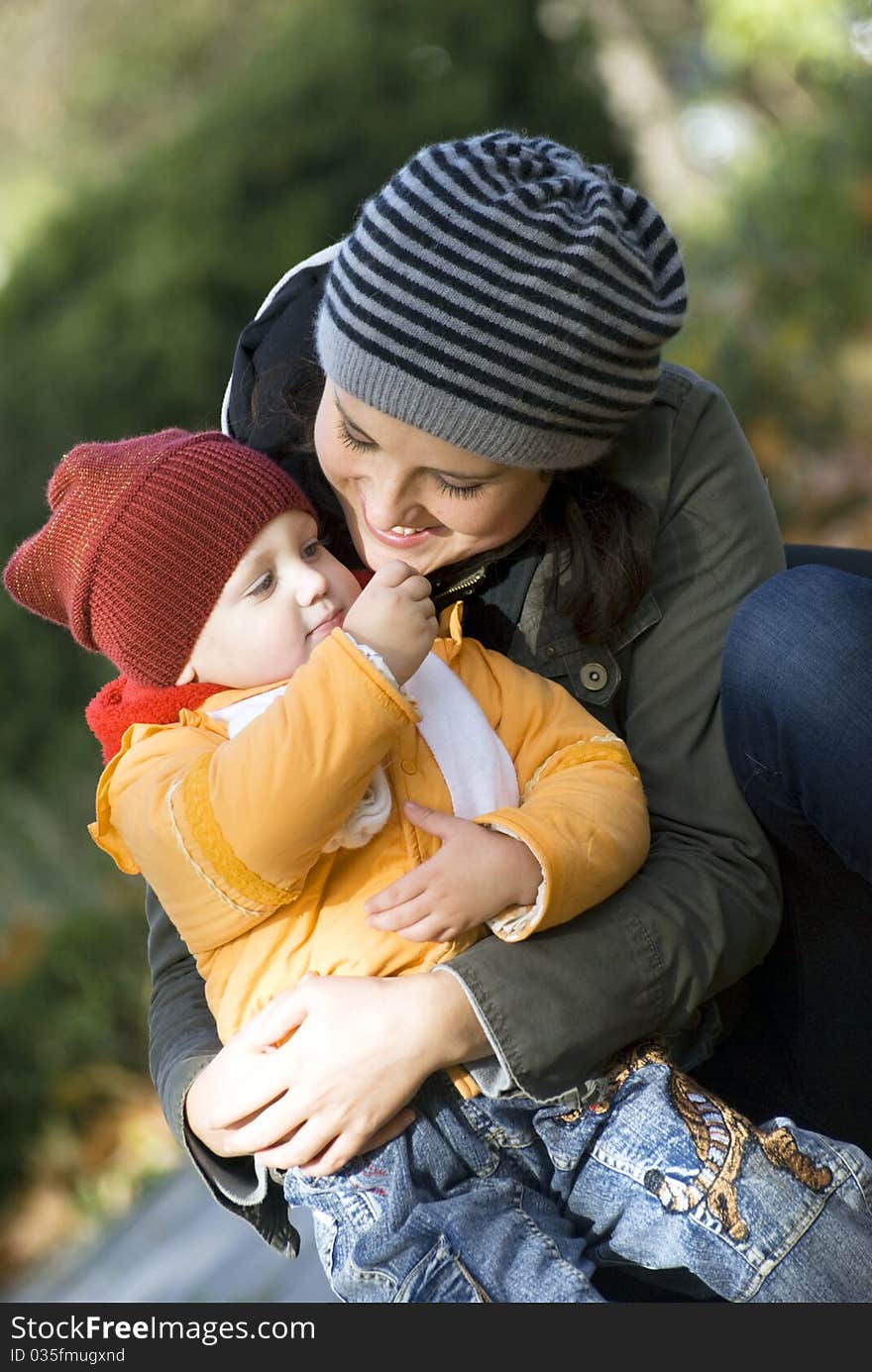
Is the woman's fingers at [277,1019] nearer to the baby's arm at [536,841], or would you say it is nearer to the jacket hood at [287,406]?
the baby's arm at [536,841]

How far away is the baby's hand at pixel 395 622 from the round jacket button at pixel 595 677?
1.06ft

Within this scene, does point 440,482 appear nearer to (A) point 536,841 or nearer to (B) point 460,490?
(B) point 460,490

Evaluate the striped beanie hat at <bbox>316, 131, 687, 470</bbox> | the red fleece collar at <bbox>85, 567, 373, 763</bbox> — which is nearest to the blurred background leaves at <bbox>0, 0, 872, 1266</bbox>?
the red fleece collar at <bbox>85, 567, 373, 763</bbox>

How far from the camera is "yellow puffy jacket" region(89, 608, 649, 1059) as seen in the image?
5.23ft

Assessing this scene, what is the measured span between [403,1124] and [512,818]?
366 mm

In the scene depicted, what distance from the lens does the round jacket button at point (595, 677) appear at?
1987mm

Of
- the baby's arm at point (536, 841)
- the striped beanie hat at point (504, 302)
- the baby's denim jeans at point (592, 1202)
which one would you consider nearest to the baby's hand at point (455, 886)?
the baby's arm at point (536, 841)

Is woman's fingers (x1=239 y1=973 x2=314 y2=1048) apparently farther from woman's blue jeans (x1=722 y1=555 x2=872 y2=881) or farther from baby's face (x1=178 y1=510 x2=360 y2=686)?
woman's blue jeans (x1=722 y1=555 x2=872 y2=881)

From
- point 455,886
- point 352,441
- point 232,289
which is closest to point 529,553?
point 352,441

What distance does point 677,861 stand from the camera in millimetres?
1883

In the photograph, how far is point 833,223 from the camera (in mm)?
5988

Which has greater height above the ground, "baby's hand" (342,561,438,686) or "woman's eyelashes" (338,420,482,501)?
"woman's eyelashes" (338,420,482,501)

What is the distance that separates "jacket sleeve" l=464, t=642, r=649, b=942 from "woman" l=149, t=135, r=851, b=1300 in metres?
0.06

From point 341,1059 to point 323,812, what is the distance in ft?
0.92
